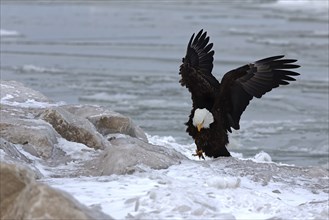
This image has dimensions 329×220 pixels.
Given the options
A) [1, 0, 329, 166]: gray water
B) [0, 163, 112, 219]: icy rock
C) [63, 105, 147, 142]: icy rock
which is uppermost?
[0, 163, 112, 219]: icy rock

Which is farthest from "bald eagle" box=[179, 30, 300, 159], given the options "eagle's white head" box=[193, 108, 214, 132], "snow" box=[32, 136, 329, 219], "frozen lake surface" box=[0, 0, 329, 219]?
"snow" box=[32, 136, 329, 219]

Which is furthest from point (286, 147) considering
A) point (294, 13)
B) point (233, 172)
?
point (294, 13)

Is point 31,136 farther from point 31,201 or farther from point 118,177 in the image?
point 31,201

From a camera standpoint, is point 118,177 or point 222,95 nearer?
point 118,177

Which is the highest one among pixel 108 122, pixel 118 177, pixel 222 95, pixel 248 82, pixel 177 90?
pixel 248 82

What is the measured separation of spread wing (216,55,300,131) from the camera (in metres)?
6.13

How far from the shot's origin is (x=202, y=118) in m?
5.96

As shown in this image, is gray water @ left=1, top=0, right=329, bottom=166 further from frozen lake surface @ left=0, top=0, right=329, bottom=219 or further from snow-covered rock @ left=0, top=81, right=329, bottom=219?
snow-covered rock @ left=0, top=81, right=329, bottom=219

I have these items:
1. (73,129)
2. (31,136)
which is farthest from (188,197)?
(73,129)

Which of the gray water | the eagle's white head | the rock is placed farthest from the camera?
the gray water

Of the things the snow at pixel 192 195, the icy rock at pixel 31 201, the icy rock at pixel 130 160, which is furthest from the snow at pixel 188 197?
the icy rock at pixel 31 201

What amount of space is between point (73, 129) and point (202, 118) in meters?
0.99

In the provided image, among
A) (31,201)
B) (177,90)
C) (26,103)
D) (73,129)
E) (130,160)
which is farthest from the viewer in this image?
(177,90)

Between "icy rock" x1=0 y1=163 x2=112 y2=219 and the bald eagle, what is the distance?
2745 millimetres
